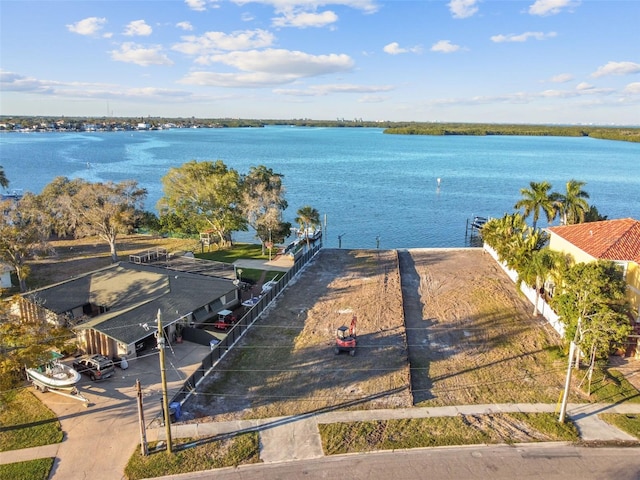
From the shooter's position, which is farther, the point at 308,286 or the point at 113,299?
the point at 308,286

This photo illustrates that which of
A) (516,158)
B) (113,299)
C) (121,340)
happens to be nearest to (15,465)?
(121,340)

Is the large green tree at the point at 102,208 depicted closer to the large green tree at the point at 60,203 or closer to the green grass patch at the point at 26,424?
the large green tree at the point at 60,203

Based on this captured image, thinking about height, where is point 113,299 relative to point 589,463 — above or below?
above

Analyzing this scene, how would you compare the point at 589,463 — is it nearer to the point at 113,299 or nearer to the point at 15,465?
the point at 15,465

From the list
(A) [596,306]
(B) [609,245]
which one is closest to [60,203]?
(A) [596,306]

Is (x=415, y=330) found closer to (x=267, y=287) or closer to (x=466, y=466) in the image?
(x=466, y=466)
